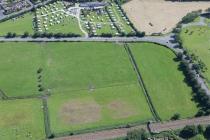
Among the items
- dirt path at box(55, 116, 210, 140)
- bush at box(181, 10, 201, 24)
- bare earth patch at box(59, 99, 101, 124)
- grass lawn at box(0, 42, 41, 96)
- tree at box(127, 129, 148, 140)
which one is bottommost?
dirt path at box(55, 116, 210, 140)

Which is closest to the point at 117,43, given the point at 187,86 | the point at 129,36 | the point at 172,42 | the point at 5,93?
the point at 129,36

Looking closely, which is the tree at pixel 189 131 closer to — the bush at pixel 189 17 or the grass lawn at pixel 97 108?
the grass lawn at pixel 97 108

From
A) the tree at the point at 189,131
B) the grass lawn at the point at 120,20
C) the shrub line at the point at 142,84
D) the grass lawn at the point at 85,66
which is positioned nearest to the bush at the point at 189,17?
the grass lawn at the point at 120,20

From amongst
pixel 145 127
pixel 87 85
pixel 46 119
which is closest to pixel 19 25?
pixel 87 85

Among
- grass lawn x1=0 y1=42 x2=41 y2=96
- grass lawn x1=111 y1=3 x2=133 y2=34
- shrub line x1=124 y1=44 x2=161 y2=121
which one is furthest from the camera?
grass lawn x1=111 y1=3 x2=133 y2=34

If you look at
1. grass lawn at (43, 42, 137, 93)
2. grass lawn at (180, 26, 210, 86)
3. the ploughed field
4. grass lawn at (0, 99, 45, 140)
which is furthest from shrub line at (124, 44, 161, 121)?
grass lawn at (0, 99, 45, 140)

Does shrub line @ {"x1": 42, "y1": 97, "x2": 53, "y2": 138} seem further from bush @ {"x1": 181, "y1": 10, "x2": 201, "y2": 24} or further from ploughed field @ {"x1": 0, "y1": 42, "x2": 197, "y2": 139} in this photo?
bush @ {"x1": 181, "y1": 10, "x2": 201, "y2": 24}

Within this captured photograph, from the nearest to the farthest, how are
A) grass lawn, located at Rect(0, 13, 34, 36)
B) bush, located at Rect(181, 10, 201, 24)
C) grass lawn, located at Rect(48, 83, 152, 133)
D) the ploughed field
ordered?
grass lawn, located at Rect(48, 83, 152, 133) < the ploughed field < grass lawn, located at Rect(0, 13, 34, 36) < bush, located at Rect(181, 10, 201, 24)

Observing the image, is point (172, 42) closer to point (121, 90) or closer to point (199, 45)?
point (199, 45)
